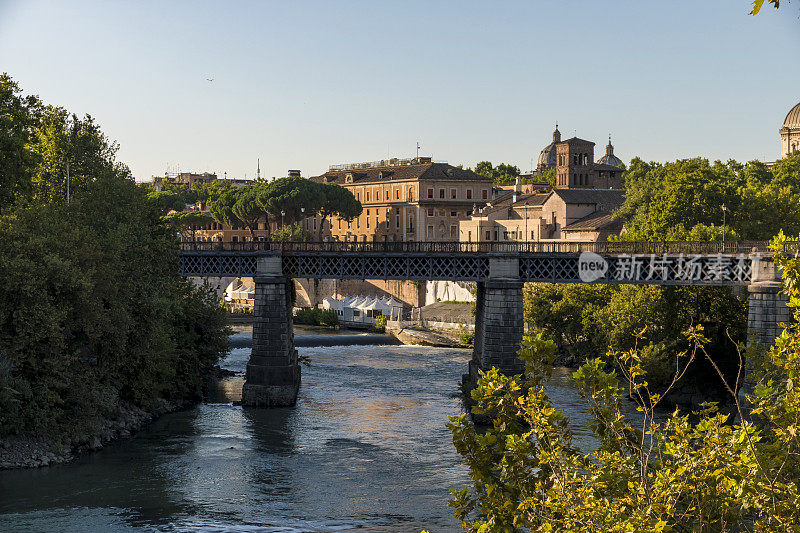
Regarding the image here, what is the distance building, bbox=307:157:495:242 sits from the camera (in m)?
121

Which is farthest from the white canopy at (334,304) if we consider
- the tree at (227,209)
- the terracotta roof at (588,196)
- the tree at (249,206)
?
the tree at (227,209)

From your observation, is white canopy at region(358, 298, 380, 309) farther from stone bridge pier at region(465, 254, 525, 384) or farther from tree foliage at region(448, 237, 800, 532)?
tree foliage at region(448, 237, 800, 532)

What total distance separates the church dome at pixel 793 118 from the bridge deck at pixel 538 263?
434ft

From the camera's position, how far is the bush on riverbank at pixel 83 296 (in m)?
38.9

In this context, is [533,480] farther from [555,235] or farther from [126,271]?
[555,235]

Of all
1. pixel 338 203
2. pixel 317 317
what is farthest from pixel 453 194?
pixel 317 317

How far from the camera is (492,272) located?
167 ft

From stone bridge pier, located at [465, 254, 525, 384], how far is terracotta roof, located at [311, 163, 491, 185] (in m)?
70.2

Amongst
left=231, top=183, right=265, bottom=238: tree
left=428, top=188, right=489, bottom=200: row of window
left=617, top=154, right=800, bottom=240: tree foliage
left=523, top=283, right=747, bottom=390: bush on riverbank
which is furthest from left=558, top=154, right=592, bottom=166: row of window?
left=523, top=283, right=747, bottom=390: bush on riverbank

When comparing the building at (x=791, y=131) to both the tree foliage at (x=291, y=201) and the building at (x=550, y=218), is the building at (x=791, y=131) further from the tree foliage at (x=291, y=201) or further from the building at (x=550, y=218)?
the tree foliage at (x=291, y=201)

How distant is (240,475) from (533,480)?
26.3m

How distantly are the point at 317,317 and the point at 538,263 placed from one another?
2127 inches

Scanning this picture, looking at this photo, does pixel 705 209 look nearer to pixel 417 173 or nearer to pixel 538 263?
pixel 538 263

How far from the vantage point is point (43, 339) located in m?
39.7
